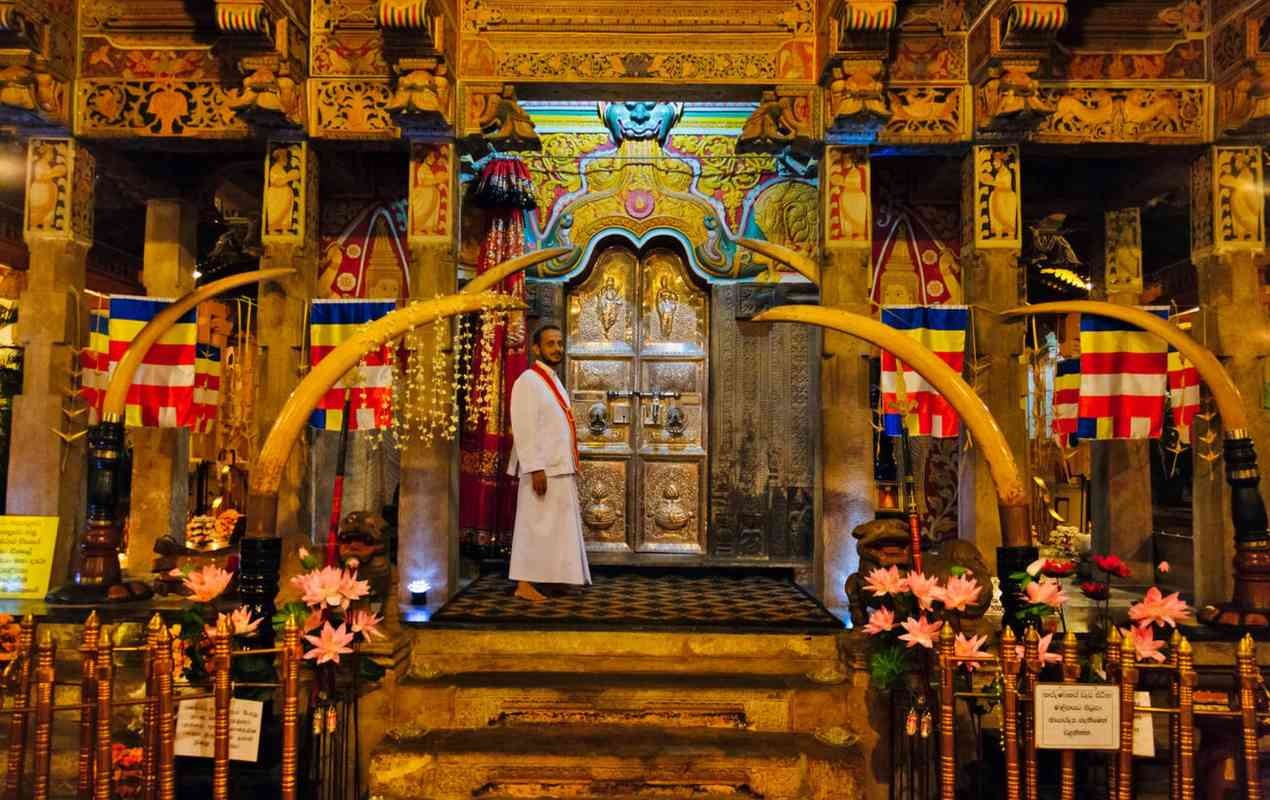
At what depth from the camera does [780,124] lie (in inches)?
292

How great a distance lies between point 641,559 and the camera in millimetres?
9047

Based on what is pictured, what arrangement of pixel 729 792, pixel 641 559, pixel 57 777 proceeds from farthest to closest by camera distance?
pixel 641 559
pixel 57 777
pixel 729 792

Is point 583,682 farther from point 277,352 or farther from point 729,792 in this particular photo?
point 277,352

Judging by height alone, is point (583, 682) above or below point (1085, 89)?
below

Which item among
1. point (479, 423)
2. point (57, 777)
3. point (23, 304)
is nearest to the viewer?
point (57, 777)

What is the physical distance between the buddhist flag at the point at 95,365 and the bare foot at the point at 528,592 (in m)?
3.78

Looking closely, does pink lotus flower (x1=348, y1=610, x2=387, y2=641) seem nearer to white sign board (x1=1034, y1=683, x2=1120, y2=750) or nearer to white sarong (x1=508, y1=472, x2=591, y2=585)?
white sarong (x1=508, y1=472, x2=591, y2=585)

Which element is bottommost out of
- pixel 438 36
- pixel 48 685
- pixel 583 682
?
pixel 583 682

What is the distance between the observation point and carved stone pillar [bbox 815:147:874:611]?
7.28 meters

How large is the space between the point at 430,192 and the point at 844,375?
→ 12.1ft

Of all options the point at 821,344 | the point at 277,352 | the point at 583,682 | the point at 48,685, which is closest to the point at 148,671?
the point at 48,685

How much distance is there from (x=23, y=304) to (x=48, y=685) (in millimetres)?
4837

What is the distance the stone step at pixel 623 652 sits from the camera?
5836 millimetres

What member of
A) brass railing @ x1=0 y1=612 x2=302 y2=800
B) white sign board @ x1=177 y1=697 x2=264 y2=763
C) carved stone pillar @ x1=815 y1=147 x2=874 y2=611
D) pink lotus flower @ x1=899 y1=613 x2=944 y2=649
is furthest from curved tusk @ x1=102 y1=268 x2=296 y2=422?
pink lotus flower @ x1=899 y1=613 x2=944 y2=649
